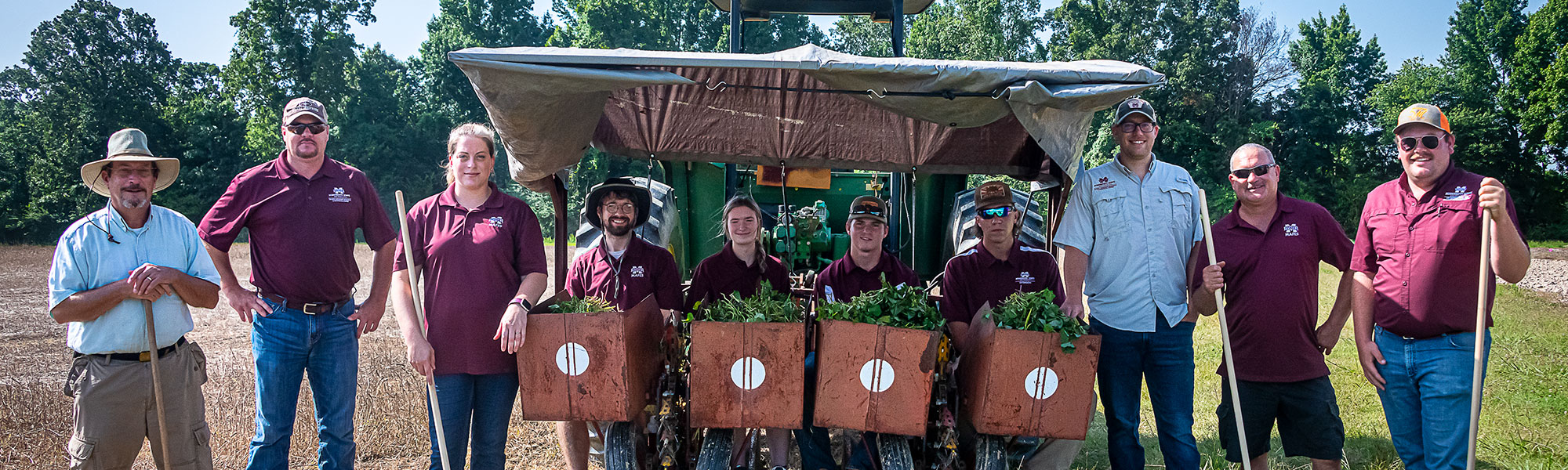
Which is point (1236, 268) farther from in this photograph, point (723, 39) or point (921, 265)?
point (723, 39)

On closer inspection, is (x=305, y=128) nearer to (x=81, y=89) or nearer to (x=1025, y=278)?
(x=1025, y=278)

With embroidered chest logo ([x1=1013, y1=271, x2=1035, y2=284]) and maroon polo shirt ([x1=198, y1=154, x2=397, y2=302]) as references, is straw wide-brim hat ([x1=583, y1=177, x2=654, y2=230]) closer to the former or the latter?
maroon polo shirt ([x1=198, y1=154, x2=397, y2=302])

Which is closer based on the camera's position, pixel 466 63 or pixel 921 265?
pixel 466 63

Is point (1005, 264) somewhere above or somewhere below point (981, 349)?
above

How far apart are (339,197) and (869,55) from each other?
34.0 m

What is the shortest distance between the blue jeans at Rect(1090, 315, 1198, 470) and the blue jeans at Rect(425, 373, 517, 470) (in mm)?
2722

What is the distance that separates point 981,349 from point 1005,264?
821mm

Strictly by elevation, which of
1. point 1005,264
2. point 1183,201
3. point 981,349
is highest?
point 1183,201

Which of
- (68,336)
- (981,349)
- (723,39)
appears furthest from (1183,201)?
(723,39)

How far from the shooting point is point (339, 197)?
3979 mm

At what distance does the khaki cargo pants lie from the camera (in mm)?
3600

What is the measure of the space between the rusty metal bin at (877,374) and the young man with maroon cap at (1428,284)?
192cm

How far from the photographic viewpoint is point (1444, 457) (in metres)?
3.62

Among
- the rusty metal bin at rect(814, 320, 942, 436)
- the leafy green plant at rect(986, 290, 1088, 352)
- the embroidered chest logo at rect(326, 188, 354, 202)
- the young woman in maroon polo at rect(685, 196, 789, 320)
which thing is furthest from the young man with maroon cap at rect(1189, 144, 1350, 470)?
the embroidered chest logo at rect(326, 188, 354, 202)
